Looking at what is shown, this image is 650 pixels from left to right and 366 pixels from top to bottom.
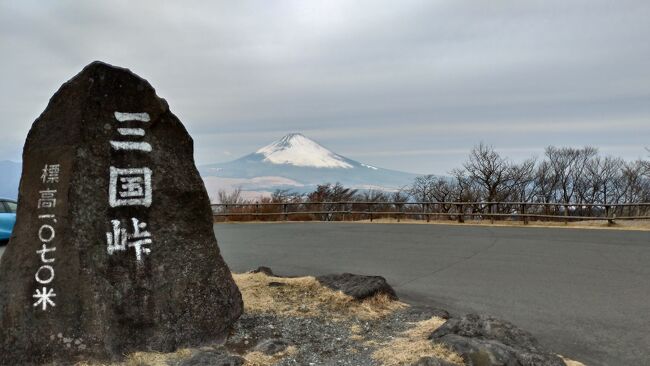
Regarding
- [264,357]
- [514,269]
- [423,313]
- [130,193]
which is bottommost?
[264,357]

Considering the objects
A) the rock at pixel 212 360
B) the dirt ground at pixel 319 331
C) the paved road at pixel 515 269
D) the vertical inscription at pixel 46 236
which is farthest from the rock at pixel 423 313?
the vertical inscription at pixel 46 236

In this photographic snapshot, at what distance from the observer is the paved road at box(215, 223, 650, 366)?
567 cm

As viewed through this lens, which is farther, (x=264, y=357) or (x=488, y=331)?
(x=488, y=331)

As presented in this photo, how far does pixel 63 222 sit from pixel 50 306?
0.76 metres

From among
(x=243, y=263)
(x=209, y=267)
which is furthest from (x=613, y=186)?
(x=209, y=267)

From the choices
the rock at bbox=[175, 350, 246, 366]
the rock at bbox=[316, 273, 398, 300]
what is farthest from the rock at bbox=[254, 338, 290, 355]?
the rock at bbox=[316, 273, 398, 300]

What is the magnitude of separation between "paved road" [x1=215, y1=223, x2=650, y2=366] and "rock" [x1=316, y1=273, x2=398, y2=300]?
0.71m

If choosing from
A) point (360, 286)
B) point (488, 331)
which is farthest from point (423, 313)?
point (488, 331)

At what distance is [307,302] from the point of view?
6473mm

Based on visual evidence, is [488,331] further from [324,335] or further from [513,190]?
[513,190]

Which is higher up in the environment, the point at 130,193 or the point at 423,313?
the point at 130,193

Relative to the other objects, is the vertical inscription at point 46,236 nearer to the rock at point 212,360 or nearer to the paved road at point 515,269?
the rock at point 212,360

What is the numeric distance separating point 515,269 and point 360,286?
13.2 ft

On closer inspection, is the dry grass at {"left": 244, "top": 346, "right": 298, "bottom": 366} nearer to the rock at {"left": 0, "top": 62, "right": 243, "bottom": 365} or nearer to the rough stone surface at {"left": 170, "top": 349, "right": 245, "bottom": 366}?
the rough stone surface at {"left": 170, "top": 349, "right": 245, "bottom": 366}
